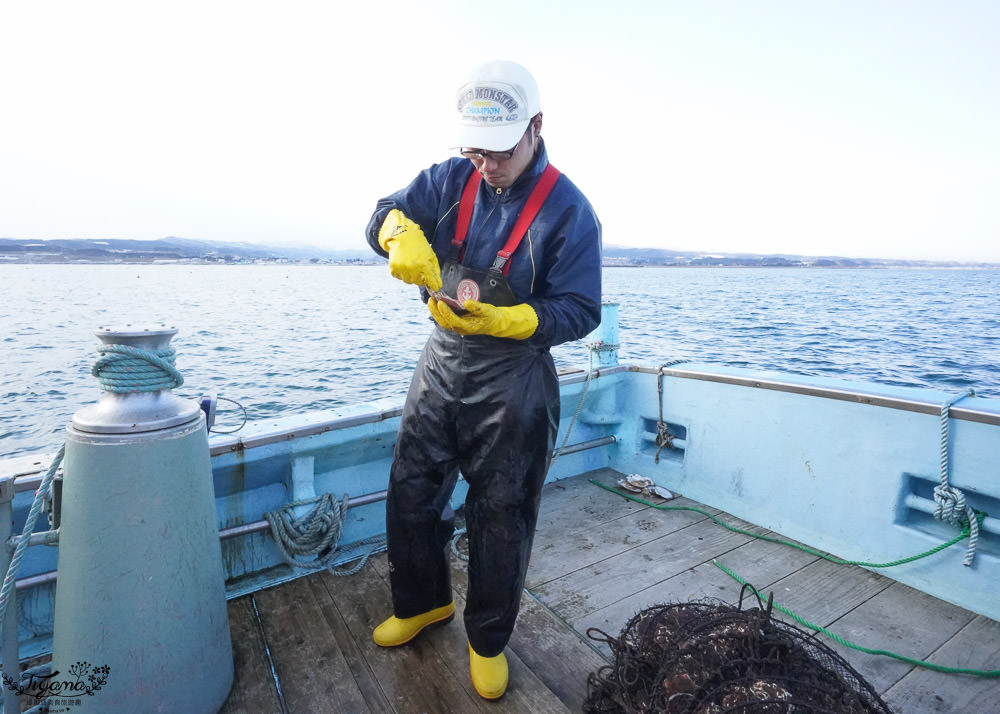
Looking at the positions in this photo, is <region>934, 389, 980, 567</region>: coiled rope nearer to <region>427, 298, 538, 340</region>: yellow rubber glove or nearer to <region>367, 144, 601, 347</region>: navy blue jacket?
<region>367, 144, 601, 347</region>: navy blue jacket

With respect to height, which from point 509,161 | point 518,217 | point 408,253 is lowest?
point 408,253

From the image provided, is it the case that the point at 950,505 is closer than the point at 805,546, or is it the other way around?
the point at 950,505

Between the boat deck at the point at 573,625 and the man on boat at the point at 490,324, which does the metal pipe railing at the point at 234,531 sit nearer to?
the boat deck at the point at 573,625

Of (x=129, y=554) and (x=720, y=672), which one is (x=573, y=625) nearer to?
(x=720, y=672)

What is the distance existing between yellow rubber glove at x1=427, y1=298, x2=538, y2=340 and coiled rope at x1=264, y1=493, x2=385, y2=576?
58.3 inches

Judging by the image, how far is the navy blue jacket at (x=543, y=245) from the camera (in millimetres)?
1948

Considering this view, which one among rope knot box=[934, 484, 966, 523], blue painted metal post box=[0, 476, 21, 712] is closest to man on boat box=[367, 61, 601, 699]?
blue painted metal post box=[0, 476, 21, 712]

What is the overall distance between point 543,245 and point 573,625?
5.57 ft

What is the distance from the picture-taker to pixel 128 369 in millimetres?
1674

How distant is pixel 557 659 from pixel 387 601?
0.84 meters

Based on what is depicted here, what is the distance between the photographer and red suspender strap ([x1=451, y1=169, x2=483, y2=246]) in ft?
6.86

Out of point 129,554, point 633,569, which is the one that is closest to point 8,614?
point 129,554

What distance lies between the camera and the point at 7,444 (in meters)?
9.31

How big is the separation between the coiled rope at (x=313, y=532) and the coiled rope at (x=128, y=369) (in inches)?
47.4
